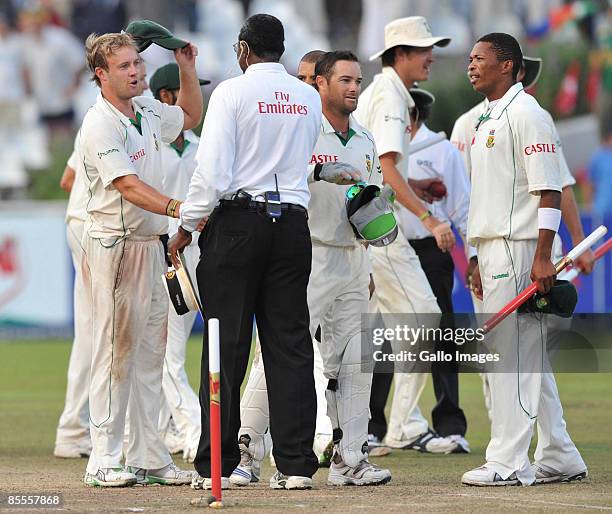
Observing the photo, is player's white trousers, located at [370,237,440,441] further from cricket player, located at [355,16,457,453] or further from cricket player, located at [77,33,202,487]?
cricket player, located at [77,33,202,487]

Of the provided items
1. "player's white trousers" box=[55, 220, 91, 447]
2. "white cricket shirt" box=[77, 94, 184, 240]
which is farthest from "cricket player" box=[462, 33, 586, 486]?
"player's white trousers" box=[55, 220, 91, 447]

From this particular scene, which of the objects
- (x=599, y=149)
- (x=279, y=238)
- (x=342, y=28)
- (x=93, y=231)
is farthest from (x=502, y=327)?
(x=342, y=28)

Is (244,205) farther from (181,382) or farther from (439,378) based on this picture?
(439,378)

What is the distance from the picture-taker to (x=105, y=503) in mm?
6984

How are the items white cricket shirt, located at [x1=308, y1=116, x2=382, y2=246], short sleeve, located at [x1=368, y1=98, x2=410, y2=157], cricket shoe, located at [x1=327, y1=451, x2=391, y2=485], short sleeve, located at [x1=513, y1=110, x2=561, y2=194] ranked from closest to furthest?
short sleeve, located at [x1=513, y1=110, x2=561, y2=194] < cricket shoe, located at [x1=327, y1=451, x2=391, y2=485] < white cricket shirt, located at [x1=308, y1=116, x2=382, y2=246] < short sleeve, located at [x1=368, y1=98, x2=410, y2=157]

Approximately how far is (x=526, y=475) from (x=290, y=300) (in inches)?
64.6

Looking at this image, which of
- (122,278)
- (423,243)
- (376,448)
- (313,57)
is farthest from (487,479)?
(423,243)

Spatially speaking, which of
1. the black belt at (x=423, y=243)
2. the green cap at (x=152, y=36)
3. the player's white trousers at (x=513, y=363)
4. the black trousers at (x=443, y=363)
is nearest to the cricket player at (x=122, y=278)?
the green cap at (x=152, y=36)

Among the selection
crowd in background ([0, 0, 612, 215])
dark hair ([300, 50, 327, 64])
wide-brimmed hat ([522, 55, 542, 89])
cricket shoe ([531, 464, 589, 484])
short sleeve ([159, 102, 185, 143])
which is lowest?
cricket shoe ([531, 464, 589, 484])

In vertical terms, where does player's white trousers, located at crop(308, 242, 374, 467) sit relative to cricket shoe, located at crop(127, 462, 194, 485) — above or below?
above

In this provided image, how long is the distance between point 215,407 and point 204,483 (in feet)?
2.98

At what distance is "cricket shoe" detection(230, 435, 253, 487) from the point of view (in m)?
7.76

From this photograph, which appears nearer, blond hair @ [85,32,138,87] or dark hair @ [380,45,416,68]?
blond hair @ [85,32,138,87]

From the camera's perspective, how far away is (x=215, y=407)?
666 centimetres
